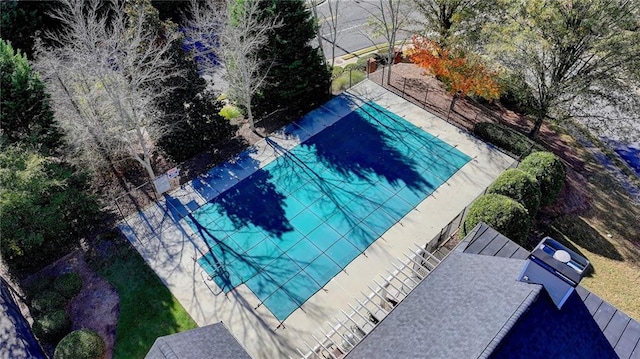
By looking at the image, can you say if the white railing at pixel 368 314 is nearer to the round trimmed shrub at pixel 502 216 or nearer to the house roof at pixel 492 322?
the house roof at pixel 492 322

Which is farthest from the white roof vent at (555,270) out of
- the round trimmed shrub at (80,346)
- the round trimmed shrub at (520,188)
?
the round trimmed shrub at (80,346)

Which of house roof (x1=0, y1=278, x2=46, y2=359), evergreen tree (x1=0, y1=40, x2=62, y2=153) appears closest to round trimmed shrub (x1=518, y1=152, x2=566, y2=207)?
house roof (x1=0, y1=278, x2=46, y2=359)

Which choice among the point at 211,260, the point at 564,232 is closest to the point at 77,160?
the point at 211,260

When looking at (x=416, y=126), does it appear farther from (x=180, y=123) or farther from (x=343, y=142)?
(x=180, y=123)

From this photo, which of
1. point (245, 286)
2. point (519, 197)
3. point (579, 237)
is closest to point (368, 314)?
point (245, 286)

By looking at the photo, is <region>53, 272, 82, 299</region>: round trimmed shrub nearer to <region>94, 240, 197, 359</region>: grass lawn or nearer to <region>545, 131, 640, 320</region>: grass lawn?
<region>94, 240, 197, 359</region>: grass lawn

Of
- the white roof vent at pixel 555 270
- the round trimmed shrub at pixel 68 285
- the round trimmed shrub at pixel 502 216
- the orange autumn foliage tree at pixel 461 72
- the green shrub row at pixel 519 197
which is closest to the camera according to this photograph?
→ the white roof vent at pixel 555 270

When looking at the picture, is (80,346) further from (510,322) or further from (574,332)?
(574,332)
